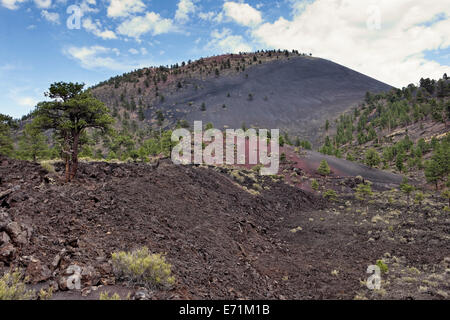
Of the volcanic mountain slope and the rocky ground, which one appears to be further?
the volcanic mountain slope

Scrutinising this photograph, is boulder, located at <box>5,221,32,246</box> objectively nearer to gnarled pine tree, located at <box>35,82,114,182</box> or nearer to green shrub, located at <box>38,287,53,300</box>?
green shrub, located at <box>38,287,53,300</box>

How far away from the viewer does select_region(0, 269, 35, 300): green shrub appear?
193 inches

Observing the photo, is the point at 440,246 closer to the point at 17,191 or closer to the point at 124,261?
the point at 124,261

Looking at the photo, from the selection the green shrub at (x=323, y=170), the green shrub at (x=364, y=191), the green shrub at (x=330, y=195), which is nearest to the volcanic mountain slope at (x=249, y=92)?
the green shrub at (x=323, y=170)

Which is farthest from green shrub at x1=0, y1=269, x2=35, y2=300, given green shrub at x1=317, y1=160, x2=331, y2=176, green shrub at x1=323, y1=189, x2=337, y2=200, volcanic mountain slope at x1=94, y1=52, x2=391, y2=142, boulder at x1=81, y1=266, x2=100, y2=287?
volcanic mountain slope at x1=94, y1=52, x2=391, y2=142

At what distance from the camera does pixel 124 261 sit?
22.6 ft

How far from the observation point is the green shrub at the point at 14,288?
4.90 metres

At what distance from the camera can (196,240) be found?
36.7 ft

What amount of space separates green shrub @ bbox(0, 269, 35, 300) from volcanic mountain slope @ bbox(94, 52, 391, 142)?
92661 millimetres

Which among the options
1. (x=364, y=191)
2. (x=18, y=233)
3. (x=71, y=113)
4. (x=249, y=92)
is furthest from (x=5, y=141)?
(x=249, y=92)

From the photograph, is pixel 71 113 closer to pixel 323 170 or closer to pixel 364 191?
pixel 364 191

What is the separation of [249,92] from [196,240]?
127432 millimetres
